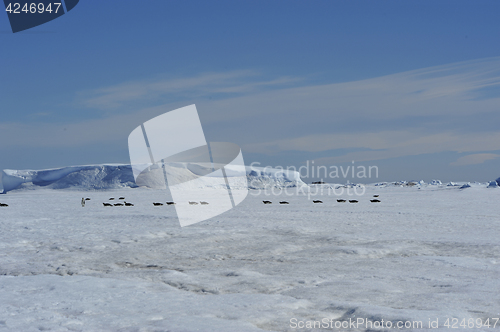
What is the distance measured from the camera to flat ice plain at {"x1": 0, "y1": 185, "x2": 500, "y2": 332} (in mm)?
3189

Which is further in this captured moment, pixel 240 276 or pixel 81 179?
pixel 81 179

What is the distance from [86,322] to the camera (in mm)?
3068

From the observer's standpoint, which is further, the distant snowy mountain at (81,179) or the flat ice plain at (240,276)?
the distant snowy mountain at (81,179)

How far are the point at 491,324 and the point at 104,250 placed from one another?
193 inches

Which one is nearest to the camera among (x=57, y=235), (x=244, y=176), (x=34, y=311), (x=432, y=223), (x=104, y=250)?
(x=34, y=311)

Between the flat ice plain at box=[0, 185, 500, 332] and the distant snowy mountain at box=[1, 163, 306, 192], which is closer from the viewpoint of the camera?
the flat ice plain at box=[0, 185, 500, 332]

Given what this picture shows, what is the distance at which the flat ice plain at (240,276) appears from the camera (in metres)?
3.19

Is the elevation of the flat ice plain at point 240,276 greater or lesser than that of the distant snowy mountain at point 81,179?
greater

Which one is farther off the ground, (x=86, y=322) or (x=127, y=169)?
(x=86, y=322)

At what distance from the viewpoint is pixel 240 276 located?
4.56 m

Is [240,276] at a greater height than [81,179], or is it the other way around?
[240,276]

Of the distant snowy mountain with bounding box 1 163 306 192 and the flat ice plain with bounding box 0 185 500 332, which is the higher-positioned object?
the flat ice plain with bounding box 0 185 500 332

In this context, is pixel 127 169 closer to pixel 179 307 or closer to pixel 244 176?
pixel 244 176

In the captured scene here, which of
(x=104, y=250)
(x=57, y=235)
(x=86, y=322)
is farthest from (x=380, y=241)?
(x=57, y=235)
